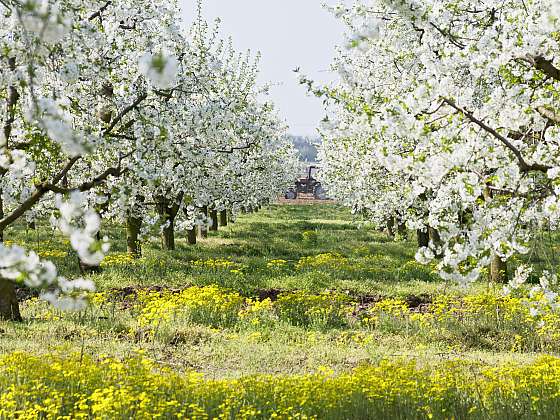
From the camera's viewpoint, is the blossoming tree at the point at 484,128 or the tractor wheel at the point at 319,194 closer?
the blossoming tree at the point at 484,128

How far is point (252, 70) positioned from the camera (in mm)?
23078

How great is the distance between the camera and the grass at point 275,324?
8398mm

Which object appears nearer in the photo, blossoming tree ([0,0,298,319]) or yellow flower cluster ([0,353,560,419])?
blossoming tree ([0,0,298,319])

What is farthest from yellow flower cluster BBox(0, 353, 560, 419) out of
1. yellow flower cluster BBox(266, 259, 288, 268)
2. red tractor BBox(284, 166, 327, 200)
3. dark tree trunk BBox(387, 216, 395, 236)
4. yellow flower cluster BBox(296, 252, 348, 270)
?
red tractor BBox(284, 166, 327, 200)

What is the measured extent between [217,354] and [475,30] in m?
6.13

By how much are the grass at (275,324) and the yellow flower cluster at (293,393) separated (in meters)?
0.56

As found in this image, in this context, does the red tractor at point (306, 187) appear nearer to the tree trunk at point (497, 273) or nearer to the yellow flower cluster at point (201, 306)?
the tree trunk at point (497, 273)

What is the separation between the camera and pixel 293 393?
600cm

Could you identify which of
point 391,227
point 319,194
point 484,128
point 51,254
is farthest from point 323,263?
point 319,194

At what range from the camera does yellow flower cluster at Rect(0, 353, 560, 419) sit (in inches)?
227

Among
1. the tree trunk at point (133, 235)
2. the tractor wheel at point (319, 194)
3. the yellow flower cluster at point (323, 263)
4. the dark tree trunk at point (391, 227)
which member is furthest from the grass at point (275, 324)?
the tractor wheel at point (319, 194)

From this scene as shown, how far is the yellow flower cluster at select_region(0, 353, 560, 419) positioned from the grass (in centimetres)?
56

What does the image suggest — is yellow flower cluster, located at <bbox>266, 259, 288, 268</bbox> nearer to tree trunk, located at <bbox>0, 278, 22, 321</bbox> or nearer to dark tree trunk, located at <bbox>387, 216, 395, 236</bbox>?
tree trunk, located at <bbox>0, 278, 22, 321</bbox>

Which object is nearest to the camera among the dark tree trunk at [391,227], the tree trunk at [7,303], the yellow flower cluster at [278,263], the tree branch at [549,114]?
the tree branch at [549,114]
